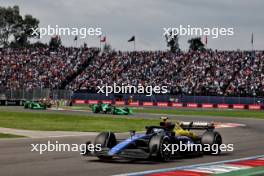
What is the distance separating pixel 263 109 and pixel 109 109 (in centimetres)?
1795

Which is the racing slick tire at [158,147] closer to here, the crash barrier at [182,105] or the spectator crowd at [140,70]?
the crash barrier at [182,105]

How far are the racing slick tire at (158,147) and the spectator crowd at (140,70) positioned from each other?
4330 centimetres

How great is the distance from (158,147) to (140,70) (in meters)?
53.6

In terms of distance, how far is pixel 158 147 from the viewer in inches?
517

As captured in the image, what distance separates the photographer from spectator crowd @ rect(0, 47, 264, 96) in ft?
194

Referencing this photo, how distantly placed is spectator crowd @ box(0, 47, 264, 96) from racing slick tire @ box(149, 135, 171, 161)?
142ft

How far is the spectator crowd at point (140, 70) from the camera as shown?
59.2 metres

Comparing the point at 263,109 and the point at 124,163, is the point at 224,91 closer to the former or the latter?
the point at 263,109

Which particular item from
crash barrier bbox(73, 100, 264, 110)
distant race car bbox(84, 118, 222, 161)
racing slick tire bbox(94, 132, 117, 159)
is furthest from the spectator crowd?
racing slick tire bbox(94, 132, 117, 159)

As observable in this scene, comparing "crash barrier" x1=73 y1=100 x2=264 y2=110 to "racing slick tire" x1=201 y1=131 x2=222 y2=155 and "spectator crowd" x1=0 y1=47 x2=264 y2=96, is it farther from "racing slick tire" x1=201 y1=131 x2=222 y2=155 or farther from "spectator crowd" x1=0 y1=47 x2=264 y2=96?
"racing slick tire" x1=201 y1=131 x2=222 y2=155

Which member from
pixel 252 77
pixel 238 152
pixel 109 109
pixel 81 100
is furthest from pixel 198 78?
pixel 238 152

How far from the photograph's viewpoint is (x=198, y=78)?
6131cm

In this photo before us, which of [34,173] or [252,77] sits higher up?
[252,77]

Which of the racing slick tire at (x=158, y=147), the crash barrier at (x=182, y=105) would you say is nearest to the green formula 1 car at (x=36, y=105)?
the crash barrier at (x=182, y=105)
